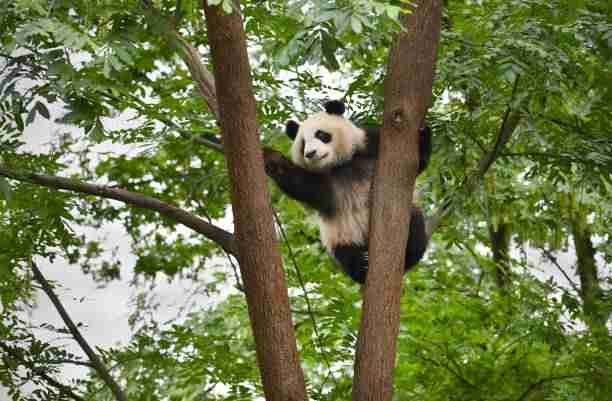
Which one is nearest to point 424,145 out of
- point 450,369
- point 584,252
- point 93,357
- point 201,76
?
point 201,76

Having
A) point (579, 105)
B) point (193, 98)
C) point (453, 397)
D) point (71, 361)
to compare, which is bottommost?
point (453, 397)

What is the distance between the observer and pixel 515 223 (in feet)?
24.5

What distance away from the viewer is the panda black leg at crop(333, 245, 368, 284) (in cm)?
422

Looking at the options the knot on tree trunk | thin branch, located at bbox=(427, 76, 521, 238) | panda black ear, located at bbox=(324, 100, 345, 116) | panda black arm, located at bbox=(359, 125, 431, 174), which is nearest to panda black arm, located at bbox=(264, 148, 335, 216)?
panda black arm, located at bbox=(359, 125, 431, 174)

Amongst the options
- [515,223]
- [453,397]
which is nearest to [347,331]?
[453,397]

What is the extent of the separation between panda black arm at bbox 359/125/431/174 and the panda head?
4 cm

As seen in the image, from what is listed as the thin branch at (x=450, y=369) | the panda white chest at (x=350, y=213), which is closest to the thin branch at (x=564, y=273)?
the thin branch at (x=450, y=369)

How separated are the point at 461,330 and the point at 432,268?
1.94m

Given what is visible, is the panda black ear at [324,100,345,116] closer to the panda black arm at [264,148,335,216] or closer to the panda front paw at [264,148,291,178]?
the panda black arm at [264,148,335,216]

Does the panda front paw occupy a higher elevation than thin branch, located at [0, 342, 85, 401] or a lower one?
higher

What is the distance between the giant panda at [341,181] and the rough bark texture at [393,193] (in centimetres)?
62

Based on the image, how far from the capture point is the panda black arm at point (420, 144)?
3.92 meters

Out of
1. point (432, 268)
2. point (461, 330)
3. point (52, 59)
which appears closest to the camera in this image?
point (52, 59)

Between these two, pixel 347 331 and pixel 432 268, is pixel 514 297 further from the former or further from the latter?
pixel 432 268
